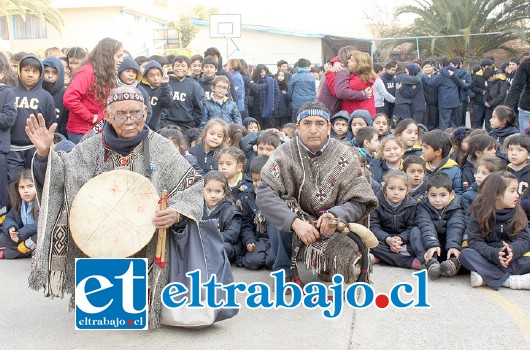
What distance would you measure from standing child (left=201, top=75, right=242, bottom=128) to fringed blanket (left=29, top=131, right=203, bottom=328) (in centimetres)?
462

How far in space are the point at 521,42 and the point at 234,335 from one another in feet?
76.7

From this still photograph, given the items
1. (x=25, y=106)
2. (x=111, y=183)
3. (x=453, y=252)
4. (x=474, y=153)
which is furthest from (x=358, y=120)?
(x=111, y=183)

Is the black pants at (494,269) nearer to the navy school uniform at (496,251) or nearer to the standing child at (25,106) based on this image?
the navy school uniform at (496,251)

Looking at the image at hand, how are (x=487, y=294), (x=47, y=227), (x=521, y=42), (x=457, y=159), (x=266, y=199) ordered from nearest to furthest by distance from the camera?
1. (x=47, y=227)
2. (x=266, y=199)
3. (x=487, y=294)
4. (x=457, y=159)
5. (x=521, y=42)

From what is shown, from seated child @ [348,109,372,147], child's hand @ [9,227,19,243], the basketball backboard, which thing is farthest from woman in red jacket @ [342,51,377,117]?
the basketball backboard

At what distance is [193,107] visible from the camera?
9125 mm

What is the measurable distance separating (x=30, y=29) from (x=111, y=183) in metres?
31.5

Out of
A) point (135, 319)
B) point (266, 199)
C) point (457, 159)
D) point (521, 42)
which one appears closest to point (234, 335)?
point (135, 319)

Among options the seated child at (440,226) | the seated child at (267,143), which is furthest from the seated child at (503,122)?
the seated child at (267,143)

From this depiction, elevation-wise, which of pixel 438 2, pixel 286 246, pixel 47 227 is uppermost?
pixel 438 2

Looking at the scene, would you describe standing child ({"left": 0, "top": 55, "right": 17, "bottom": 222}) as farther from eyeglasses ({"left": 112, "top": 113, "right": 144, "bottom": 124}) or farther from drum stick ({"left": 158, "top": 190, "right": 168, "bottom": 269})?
drum stick ({"left": 158, "top": 190, "right": 168, "bottom": 269})

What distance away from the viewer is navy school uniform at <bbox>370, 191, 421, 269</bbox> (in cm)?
600

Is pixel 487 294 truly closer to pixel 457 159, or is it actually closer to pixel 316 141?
pixel 316 141

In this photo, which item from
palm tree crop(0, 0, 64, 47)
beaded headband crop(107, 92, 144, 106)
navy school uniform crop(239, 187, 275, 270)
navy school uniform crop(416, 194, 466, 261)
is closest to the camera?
beaded headband crop(107, 92, 144, 106)
